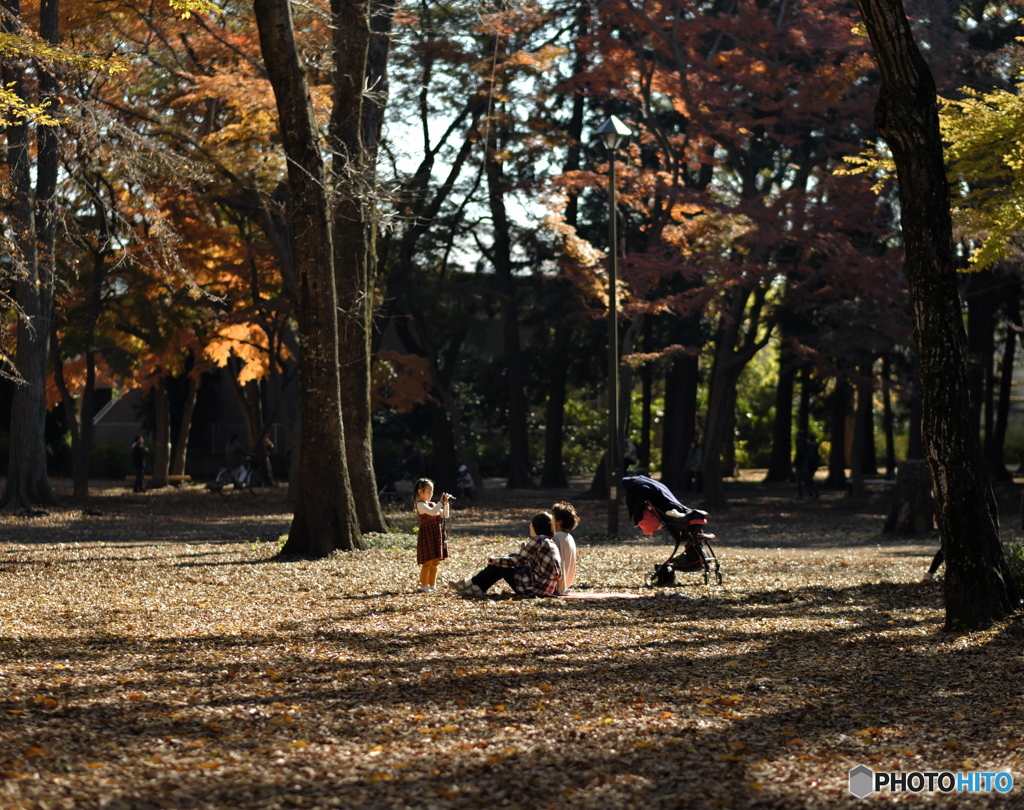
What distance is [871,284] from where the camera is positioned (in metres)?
23.0

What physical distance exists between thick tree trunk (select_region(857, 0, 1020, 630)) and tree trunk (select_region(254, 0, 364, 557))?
7.10 meters

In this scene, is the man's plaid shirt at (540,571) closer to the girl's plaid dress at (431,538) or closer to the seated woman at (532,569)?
the seated woman at (532,569)

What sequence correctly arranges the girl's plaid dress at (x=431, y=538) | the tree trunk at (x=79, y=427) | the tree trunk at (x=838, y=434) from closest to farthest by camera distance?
the girl's plaid dress at (x=431, y=538)
the tree trunk at (x=79, y=427)
the tree trunk at (x=838, y=434)

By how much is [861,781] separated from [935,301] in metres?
4.49

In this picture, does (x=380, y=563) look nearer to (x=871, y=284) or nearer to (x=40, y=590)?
(x=40, y=590)

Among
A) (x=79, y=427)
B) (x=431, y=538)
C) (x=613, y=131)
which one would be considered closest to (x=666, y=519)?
(x=431, y=538)

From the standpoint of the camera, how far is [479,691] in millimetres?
6492

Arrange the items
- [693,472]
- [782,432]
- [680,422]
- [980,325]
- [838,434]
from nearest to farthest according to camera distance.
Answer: [980,325]
[693,472]
[680,422]
[838,434]
[782,432]

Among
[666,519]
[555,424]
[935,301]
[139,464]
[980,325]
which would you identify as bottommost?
[666,519]

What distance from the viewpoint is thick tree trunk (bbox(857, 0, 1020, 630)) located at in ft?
27.1

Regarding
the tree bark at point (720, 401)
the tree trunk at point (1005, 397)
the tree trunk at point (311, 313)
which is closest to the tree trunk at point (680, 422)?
the tree bark at point (720, 401)

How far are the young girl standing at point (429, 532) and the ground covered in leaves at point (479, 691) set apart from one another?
33 centimetres

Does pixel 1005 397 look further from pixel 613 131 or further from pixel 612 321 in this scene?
pixel 613 131

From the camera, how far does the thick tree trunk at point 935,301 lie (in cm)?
826
